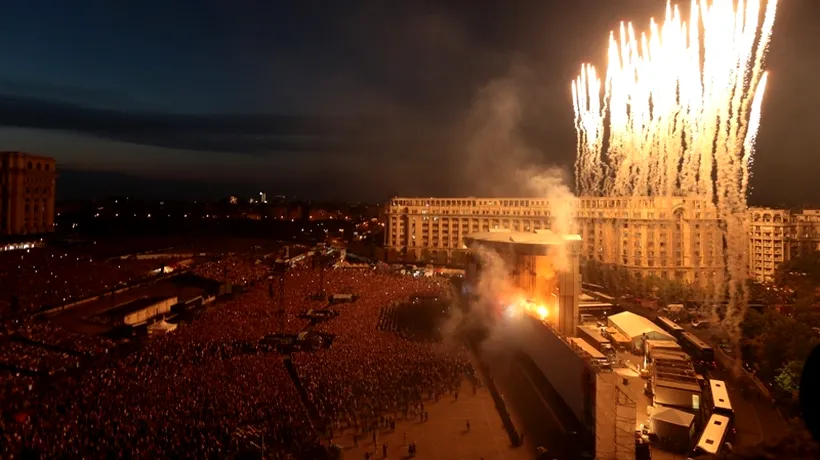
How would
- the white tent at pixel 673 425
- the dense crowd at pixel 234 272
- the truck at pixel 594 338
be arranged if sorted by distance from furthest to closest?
the dense crowd at pixel 234 272
the truck at pixel 594 338
the white tent at pixel 673 425

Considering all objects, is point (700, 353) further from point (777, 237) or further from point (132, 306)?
point (777, 237)

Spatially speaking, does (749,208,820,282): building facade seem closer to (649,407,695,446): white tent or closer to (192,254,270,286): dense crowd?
(649,407,695,446): white tent

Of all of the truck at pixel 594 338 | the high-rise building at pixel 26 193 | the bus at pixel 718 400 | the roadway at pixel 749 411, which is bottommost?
the roadway at pixel 749 411

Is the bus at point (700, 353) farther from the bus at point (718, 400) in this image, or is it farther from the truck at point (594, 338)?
the truck at point (594, 338)

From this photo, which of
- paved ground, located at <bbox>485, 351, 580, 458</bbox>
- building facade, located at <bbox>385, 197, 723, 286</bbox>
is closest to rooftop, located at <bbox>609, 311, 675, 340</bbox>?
paved ground, located at <bbox>485, 351, 580, 458</bbox>

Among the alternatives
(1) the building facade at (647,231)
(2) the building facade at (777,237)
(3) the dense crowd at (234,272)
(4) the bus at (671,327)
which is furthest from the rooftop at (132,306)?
(2) the building facade at (777,237)

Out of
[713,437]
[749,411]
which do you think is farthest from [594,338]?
[713,437]
